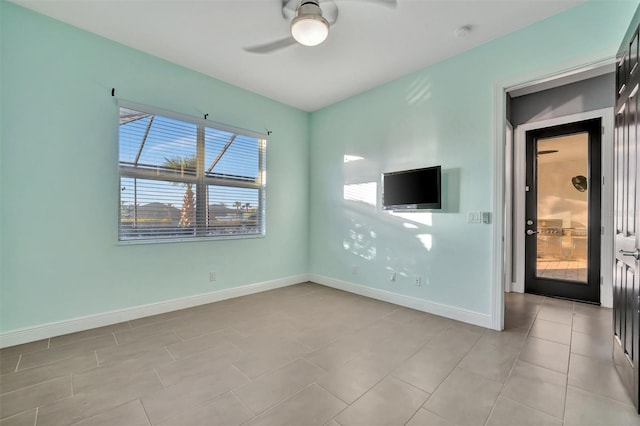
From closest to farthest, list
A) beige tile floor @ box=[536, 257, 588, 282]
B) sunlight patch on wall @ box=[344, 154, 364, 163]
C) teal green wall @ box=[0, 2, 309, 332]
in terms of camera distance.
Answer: teal green wall @ box=[0, 2, 309, 332], beige tile floor @ box=[536, 257, 588, 282], sunlight patch on wall @ box=[344, 154, 364, 163]

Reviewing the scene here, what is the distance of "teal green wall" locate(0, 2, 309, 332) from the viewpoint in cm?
252

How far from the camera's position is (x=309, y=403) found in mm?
1767

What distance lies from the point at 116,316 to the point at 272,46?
11.0ft

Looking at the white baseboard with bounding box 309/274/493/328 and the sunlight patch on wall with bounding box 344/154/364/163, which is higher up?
the sunlight patch on wall with bounding box 344/154/364/163

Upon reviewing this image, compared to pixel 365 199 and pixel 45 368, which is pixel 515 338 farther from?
pixel 45 368

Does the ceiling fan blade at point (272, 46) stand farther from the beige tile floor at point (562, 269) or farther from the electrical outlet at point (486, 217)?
the beige tile floor at point (562, 269)

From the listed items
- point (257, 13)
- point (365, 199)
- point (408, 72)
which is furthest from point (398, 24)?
point (365, 199)

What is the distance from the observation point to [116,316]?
3033mm

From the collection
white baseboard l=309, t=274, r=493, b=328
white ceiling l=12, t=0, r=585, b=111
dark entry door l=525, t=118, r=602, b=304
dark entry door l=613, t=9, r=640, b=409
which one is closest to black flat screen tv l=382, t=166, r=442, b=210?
white baseboard l=309, t=274, r=493, b=328

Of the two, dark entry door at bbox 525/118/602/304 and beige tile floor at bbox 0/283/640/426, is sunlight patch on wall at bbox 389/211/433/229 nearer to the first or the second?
beige tile floor at bbox 0/283/640/426

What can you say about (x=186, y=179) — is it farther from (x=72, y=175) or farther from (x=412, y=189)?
(x=412, y=189)

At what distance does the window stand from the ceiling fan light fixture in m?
2.05

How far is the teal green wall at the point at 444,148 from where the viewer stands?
8.42ft

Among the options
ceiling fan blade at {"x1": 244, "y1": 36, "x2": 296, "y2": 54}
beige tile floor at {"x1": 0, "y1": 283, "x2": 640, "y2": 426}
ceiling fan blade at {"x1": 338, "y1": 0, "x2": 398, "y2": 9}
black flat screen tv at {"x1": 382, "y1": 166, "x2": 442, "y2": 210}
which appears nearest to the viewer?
beige tile floor at {"x1": 0, "y1": 283, "x2": 640, "y2": 426}
